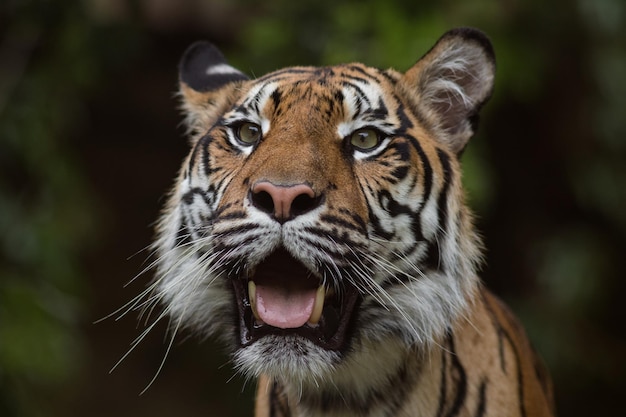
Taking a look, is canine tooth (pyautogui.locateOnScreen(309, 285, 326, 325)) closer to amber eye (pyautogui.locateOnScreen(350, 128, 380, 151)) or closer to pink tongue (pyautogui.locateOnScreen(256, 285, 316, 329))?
pink tongue (pyautogui.locateOnScreen(256, 285, 316, 329))

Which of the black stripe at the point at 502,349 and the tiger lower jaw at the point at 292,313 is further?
the black stripe at the point at 502,349

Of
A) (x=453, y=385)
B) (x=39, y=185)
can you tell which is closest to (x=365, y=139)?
(x=453, y=385)

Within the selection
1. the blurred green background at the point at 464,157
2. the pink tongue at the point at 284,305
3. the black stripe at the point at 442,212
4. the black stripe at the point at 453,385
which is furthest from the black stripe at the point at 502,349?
the blurred green background at the point at 464,157

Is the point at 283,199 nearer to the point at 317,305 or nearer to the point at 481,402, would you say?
the point at 317,305

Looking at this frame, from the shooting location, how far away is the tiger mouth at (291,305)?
1.87 meters

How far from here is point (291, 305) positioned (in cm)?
189

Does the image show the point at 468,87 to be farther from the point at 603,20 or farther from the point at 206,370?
the point at 206,370

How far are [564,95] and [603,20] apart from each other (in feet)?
4.62

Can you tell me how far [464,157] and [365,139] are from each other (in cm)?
161

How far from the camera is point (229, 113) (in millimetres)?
2213

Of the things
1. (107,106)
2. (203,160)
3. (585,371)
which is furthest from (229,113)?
(107,106)

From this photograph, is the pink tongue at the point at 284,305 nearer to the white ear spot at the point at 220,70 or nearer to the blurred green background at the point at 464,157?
the white ear spot at the point at 220,70

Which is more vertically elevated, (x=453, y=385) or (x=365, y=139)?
(x=365, y=139)

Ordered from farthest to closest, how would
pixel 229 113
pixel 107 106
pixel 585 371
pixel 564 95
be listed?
pixel 107 106 < pixel 564 95 < pixel 585 371 < pixel 229 113
